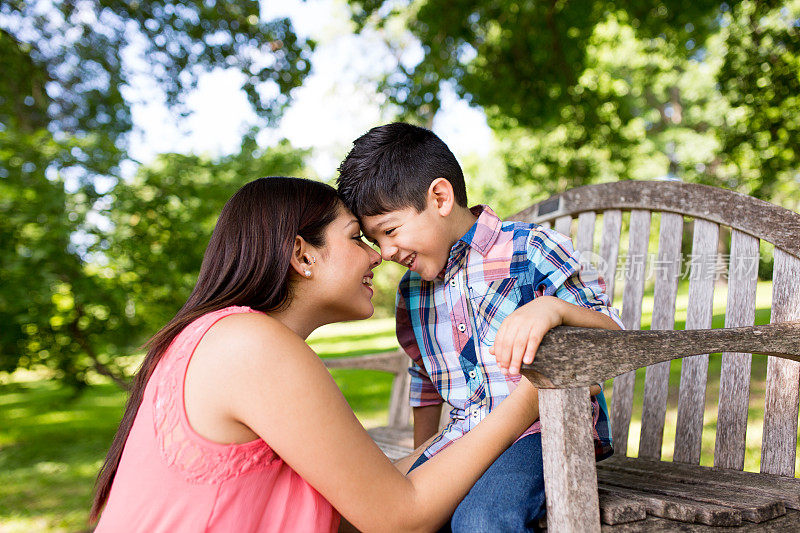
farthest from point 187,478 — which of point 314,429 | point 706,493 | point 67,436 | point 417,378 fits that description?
point 67,436

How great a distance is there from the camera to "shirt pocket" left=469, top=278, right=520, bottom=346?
6.39 ft

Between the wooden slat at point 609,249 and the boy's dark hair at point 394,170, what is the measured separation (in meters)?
0.76

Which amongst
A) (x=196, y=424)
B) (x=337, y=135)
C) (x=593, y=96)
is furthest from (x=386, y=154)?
(x=337, y=135)

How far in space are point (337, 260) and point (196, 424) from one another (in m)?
0.59

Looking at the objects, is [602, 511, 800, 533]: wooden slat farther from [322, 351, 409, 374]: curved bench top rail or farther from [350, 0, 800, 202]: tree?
[350, 0, 800, 202]: tree

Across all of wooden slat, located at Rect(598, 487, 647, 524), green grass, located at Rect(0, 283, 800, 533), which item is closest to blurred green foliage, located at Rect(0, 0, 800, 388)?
green grass, located at Rect(0, 283, 800, 533)

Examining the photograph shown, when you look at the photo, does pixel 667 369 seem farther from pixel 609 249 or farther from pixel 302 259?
pixel 302 259

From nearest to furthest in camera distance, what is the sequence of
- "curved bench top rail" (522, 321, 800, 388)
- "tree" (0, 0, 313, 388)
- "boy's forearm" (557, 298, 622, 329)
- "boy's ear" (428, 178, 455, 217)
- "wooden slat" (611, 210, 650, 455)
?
"curved bench top rail" (522, 321, 800, 388) < "boy's forearm" (557, 298, 622, 329) < "boy's ear" (428, 178, 455, 217) < "wooden slat" (611, 210, 650, 455) < "tree" (0, 0, 313, 388)

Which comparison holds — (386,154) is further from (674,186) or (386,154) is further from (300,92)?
(300,92)

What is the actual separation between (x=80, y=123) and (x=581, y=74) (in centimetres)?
494

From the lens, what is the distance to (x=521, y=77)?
20.4 feet

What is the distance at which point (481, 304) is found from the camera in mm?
2012

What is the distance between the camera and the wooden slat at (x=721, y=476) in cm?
167

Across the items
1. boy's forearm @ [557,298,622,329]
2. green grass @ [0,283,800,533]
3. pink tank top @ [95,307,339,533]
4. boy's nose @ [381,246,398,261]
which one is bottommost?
green grass @ [0,283,800,533]
